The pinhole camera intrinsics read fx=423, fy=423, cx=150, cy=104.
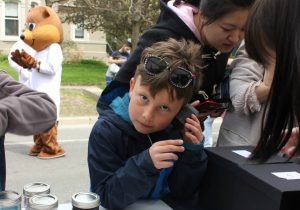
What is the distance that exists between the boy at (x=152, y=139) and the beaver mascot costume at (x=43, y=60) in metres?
3.16

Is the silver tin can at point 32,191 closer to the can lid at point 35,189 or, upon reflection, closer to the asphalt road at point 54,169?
the can lid at point 35,189

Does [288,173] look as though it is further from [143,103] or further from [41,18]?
[41,18]

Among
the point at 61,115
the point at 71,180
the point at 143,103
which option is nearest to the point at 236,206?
the point at 143,103

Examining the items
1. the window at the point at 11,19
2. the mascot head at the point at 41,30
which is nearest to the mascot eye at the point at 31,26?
the mascot head at the point at 41,30

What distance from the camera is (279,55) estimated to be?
1073 millimetres

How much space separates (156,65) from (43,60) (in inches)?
141

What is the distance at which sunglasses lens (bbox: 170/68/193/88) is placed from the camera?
142 centimetres

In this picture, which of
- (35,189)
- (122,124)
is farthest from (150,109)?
(35,189)

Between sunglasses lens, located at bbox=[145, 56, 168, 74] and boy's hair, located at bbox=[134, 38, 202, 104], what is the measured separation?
1 cm

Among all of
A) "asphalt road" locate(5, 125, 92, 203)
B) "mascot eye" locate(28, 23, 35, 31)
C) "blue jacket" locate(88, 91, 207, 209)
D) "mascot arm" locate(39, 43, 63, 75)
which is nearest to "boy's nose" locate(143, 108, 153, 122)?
"blue jacket" locate(88, 91, 207, 209)

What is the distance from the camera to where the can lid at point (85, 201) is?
3.91 feet

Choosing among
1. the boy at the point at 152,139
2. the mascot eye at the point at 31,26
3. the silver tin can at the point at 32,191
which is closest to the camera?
the silver tin can at the point at 32,191

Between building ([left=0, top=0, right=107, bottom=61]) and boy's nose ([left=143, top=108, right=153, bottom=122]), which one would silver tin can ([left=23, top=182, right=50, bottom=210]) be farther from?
building ([left=0, top=0, right=107, bottom=61])

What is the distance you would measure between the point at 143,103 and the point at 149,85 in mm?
73
